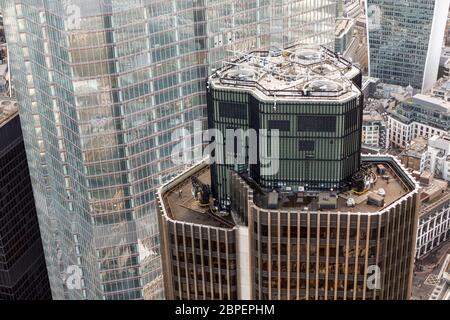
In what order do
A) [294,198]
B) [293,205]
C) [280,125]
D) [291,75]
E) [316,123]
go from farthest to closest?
[291,75], [294,198], [293,205], [280,125], [316,123]

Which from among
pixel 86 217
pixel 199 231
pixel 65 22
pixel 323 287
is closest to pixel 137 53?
pixel 65 22

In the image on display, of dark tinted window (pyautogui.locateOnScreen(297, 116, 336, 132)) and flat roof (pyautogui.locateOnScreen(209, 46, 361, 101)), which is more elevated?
flat roof (pyautogui.locateOnScreen(209, 46, 361, 101))

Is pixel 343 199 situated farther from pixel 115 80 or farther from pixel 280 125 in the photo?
pixel 115 80

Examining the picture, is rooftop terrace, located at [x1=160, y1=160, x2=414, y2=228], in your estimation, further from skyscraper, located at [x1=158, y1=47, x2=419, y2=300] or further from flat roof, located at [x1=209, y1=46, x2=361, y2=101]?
flat roof, located at [x1=209, y1=46, x2=361, y2=101]

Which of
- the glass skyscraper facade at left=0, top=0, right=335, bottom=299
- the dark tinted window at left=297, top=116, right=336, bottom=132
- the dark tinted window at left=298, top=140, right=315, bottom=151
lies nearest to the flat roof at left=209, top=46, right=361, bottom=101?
the dark tinted window at left=297, top=116, right=336, bottom=132

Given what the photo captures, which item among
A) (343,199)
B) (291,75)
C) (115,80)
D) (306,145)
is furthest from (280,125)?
(115,80)
